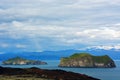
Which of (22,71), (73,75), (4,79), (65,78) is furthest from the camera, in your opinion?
(22,71)

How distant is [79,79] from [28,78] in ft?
41.4

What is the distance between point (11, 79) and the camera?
3430 inches

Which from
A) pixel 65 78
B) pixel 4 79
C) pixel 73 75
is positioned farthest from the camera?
pixel 73 75

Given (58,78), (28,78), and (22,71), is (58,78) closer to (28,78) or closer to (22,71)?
(28,78)

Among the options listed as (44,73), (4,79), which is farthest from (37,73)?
(4,79)

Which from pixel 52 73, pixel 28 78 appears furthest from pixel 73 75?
pixel 28 78

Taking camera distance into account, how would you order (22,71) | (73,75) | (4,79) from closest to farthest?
(4,79), (73,75), (22,71)

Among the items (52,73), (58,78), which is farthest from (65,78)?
(52,73)

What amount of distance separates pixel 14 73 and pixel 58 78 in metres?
18.0

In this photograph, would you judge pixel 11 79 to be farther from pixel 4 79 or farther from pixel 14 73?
pixel 14 73

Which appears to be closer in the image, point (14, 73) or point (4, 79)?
point (4, 79)

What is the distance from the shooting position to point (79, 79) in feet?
302

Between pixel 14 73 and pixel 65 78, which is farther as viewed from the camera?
pixel 14 73

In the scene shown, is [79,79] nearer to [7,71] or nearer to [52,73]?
[52,73]
